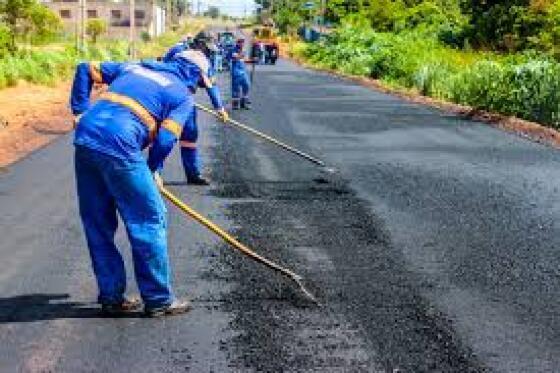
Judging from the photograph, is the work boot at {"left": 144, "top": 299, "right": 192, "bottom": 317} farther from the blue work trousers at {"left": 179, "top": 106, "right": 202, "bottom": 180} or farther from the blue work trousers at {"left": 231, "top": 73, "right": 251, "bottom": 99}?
the blue work trousers at {"left": 231, "top": 73, "right": 251, "bottom": 99}

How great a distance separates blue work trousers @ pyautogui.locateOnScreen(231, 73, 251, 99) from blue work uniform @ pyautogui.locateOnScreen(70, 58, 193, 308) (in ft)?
45.9

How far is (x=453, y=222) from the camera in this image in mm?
9094

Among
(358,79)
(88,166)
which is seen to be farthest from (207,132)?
(358,79)

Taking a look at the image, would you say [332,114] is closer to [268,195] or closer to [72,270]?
[268,195]

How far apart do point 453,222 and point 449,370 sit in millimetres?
4291

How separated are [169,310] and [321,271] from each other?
5.17 feet

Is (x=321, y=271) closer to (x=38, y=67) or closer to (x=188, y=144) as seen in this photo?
(x=188, y=144)

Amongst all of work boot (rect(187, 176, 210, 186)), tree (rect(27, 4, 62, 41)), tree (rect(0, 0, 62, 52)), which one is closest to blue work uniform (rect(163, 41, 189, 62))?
work boot (rect(187, 176, 210, 186))

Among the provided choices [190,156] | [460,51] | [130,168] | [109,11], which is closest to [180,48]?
[130,168]

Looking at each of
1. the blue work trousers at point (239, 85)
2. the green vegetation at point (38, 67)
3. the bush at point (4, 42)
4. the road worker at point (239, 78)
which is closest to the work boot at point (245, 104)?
the road worker at point (239, 78)

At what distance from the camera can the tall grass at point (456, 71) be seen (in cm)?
1959

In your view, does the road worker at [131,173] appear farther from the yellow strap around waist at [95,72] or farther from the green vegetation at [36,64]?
the green vegetation at [36,64]

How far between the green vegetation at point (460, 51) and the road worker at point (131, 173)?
14.3m

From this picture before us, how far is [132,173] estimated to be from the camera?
218 inches
